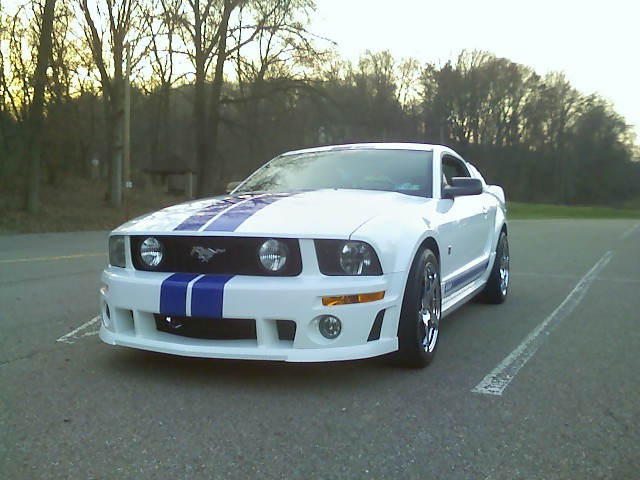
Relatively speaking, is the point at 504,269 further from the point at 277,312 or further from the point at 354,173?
the point at 277,312

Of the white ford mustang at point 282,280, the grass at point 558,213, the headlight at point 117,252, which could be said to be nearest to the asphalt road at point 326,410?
the white ford mustang at point 282,280

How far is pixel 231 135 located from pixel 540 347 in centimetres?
2701

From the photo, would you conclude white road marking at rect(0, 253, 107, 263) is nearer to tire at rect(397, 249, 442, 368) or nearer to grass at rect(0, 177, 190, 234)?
tire at rect(397, 249, 442, 368)

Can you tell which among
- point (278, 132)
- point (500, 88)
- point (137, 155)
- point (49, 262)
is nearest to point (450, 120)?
point (500, 88)

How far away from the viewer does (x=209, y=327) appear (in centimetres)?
403

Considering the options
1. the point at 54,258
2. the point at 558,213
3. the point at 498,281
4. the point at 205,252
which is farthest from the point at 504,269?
the point at 558,213

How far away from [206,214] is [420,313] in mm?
1459

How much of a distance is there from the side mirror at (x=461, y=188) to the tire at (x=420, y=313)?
747 millimetres

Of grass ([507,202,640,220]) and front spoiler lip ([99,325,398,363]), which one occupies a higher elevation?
front spoiler lip ([99,325,398,363])

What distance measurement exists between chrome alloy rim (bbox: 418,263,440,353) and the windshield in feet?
2.68

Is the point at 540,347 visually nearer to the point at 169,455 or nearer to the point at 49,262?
the point at 169,455

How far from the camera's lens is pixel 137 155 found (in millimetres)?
47312

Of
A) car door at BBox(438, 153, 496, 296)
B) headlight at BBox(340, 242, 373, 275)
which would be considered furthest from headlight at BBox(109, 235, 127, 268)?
car door at BBox(438, 153, 496, 296)

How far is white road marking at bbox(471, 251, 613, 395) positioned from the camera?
4164mm
